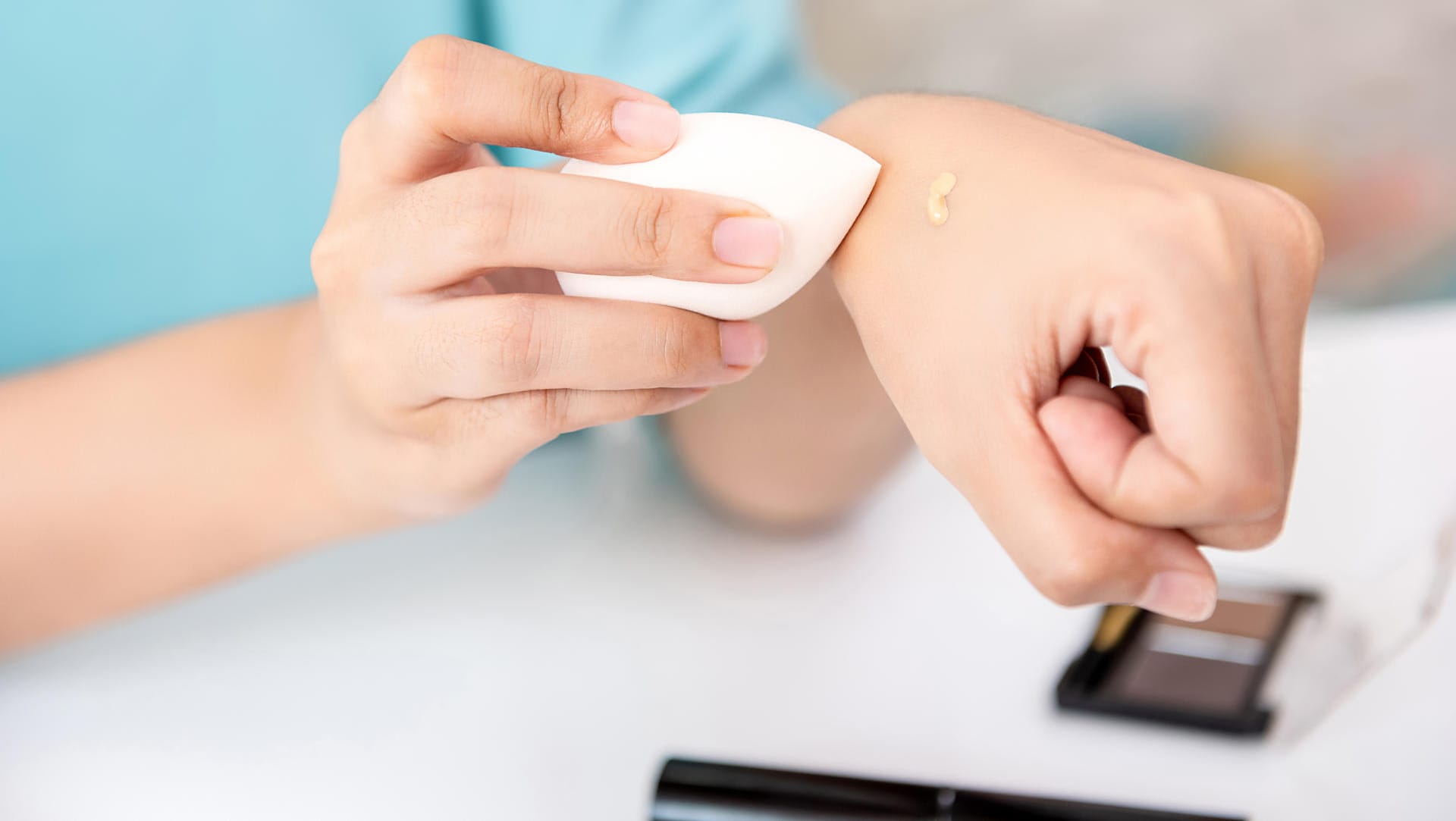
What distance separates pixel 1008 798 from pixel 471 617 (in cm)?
26

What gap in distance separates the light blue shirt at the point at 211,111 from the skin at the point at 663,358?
0.12m

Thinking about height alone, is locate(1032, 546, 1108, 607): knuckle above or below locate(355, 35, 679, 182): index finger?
below

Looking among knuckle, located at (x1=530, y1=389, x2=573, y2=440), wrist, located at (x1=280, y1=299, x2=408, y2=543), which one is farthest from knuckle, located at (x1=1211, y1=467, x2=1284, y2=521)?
wrist, located at (x1=280, y1=299, x2=408, y2=543)

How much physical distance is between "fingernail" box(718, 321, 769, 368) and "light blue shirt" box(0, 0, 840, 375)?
0.32m

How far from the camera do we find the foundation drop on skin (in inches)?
12.7

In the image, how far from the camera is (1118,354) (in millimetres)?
252

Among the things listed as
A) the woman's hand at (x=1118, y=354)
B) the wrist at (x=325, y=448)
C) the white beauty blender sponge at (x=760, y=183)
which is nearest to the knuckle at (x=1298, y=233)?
the woman's hand at (x=1118, y=354)

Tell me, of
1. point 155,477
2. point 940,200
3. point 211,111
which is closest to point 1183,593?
point 940,200

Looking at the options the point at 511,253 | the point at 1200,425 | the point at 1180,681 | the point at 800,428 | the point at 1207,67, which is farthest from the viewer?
the point at 1207,67

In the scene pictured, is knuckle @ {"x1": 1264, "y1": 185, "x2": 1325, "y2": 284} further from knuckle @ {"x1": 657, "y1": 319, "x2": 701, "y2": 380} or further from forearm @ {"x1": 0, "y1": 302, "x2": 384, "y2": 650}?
forearm @ {"x1": 0, "y1": 302, "x2": 384, "y2": 650}

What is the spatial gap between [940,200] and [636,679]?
0.25 meters

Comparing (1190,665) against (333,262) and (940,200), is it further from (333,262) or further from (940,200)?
(333,262)

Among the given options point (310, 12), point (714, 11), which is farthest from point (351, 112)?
point (714, 11)

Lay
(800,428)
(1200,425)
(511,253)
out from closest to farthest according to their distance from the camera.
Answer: (1200,425), (511,253), (800,428)
